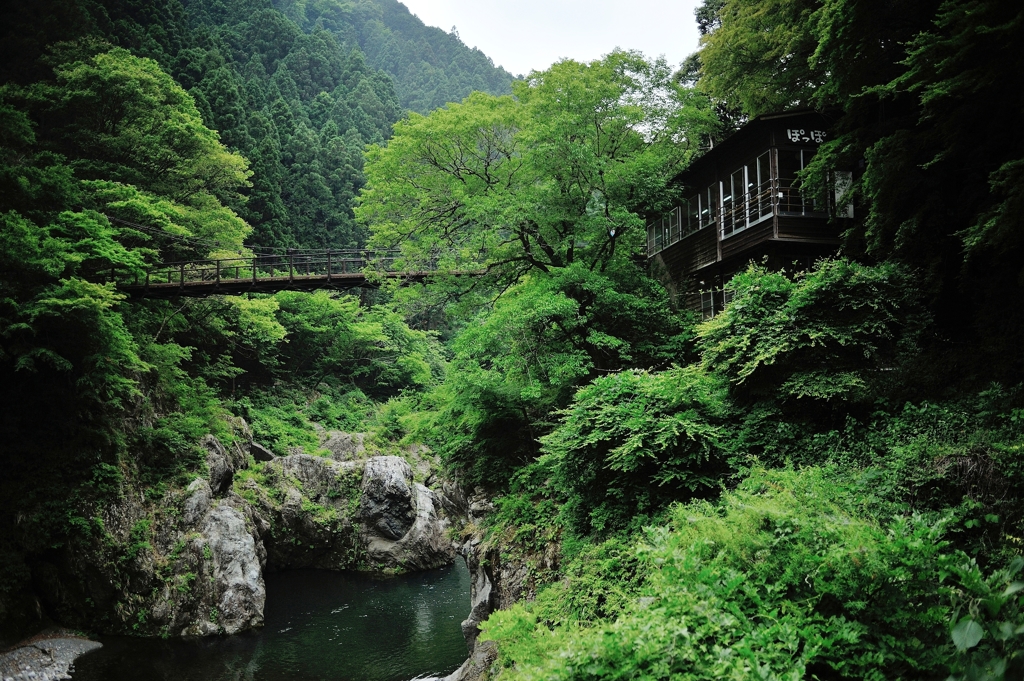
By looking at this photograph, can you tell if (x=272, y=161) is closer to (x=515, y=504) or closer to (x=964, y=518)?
(x=515, y=504)

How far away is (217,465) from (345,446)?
838 cm

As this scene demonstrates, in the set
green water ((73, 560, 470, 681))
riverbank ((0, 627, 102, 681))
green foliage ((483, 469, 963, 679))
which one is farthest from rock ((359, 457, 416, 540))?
green foliage ((483, 469, 963, 679))

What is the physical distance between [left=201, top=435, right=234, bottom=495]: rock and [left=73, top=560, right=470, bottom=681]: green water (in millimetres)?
4304

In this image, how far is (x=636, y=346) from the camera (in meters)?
15.0

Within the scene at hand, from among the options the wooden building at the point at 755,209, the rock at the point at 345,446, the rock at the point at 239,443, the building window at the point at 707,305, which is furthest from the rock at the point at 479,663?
the rock at the point at 345,446

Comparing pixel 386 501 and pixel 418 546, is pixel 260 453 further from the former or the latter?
pixel 418 546

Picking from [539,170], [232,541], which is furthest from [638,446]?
[232,541]

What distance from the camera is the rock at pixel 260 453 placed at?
25.8 metres

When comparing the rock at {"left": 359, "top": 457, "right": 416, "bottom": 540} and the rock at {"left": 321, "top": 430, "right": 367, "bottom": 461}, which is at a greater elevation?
the rock at {"left": 321, "top": 430, "right": 367, "bottom": 461}

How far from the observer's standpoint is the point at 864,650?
4570 mm

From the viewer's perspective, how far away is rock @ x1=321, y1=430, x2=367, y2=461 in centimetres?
2838

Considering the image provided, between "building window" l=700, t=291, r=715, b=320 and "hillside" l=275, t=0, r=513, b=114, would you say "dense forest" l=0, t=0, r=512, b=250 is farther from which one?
"building window" l=700, t=291, r=715, b=320

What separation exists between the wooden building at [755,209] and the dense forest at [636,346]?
3.05ft

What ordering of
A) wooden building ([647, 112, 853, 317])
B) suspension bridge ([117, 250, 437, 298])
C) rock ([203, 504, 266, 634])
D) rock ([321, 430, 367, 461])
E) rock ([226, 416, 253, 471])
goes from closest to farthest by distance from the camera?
wooden building ([647, 112, 853, 317]), rock ([203, 504, 266, 634]), suspension bridge ([117, 250, 437, 298]), rock ([226, 416, 253, 471]), rock ([321, 430, 367, 461])
